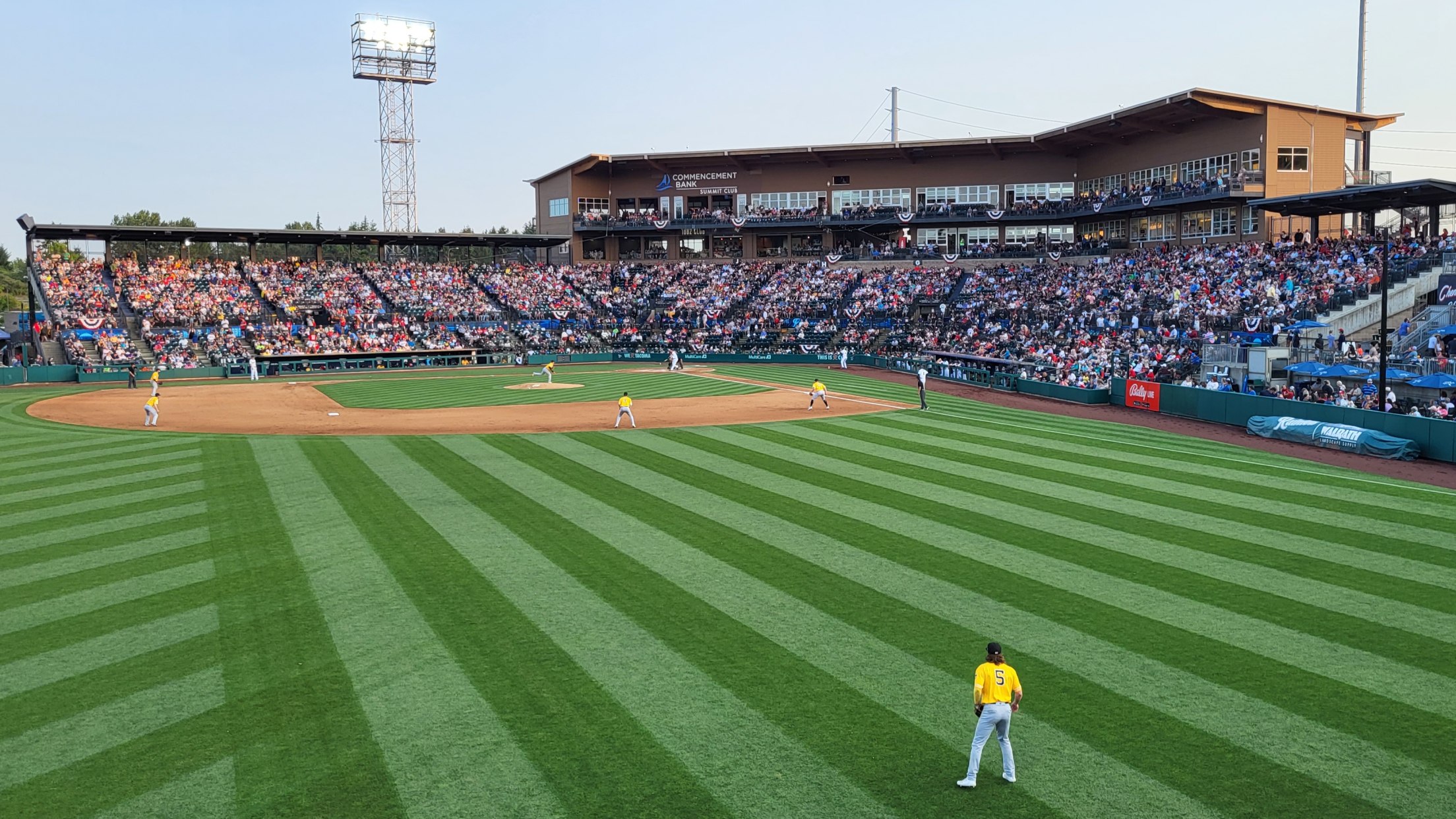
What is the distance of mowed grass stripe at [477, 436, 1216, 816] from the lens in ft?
28.1

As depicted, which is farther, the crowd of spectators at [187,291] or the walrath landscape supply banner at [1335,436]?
the crowd of spectators at [187,291]

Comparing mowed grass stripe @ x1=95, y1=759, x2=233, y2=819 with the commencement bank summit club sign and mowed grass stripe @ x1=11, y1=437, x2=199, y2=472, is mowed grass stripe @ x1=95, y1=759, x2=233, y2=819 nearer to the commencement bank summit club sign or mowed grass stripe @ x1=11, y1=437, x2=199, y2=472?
mowed grass stripe @ x1=11, y1=437, x2=199, y2=472

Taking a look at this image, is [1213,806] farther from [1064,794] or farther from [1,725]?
[1,725]

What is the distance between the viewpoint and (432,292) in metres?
72.3

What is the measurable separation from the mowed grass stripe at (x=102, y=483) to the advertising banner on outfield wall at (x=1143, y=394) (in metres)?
31.1

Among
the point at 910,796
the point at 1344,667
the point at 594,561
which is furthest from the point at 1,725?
the point at 1344,667

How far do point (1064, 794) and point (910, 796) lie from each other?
1376 millimetres

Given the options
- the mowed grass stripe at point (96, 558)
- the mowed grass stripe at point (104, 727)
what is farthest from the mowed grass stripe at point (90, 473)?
the mowed grass stripe at point (104, 727)

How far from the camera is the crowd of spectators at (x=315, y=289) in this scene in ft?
217

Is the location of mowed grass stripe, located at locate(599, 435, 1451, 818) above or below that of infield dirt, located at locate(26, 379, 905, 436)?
below

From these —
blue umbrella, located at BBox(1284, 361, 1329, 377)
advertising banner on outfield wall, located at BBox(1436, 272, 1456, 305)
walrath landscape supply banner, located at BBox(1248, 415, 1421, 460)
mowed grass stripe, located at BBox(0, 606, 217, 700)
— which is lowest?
mowed grass stripe, located at BBox(0, 606, 217, 700)

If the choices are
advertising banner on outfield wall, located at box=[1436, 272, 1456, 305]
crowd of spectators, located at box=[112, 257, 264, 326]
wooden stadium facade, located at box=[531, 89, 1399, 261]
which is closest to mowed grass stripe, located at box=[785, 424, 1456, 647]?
advertising banner on outfield wall, located at box=[1436, 272, 1456, 305]

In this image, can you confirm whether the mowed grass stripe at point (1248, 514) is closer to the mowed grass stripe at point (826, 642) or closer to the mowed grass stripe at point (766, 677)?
the mowed grass stripe at point (826, 642)

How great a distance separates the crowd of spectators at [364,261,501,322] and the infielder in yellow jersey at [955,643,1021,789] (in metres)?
65.3
